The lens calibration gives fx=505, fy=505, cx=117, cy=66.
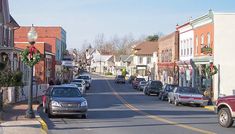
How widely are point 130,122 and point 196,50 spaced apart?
34648mm

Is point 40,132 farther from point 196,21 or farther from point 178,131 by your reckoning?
point 196,21

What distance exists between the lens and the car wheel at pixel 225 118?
19875 mm

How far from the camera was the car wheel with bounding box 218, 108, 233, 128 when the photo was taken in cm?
1988

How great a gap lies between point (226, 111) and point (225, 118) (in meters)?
0.32

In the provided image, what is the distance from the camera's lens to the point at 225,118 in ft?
66.1

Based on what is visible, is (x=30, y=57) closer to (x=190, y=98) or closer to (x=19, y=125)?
(x=19, y=125)

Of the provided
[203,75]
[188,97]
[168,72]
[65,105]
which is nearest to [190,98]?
[188,97]

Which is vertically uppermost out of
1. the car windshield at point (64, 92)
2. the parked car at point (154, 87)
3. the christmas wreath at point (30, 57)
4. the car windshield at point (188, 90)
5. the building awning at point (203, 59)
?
the building awning at point (203, 59)

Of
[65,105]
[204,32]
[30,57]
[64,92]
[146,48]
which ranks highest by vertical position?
[146,48]

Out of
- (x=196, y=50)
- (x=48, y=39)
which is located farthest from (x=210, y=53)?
(x=48, y=39)

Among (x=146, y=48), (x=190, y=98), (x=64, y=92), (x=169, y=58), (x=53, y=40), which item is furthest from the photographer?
(x=146, y=48)

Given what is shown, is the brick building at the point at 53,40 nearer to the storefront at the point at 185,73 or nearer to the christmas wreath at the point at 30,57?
the storefront at the point at 185,73

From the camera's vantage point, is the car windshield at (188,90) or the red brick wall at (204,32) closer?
the car windshield at (188,90)

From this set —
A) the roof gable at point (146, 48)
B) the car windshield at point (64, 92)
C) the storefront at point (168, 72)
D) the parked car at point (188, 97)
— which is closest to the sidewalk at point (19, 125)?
the car windshield at point (64, 92)
